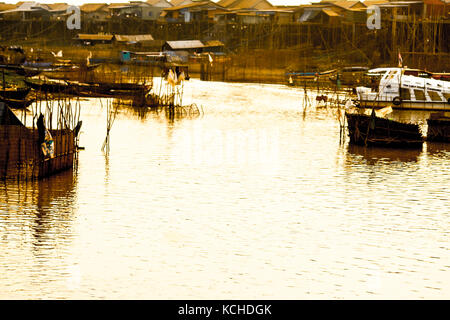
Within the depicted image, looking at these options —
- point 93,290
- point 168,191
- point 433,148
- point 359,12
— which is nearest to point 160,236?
point 93,290

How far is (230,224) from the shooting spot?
17.7 metres

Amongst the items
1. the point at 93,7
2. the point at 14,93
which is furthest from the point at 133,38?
the point at 14,93

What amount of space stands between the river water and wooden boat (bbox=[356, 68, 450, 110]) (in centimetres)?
1071

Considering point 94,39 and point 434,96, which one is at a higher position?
point 94,39

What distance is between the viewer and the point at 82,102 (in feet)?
153

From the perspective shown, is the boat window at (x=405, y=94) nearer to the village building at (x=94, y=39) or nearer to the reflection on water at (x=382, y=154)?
the reflection on water at (x=382, y=154)

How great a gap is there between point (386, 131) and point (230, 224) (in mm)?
12799

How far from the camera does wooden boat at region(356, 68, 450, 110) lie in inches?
1617

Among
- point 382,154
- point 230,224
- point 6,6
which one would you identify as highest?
point 6,6

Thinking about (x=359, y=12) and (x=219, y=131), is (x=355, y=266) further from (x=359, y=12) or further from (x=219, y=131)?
(x=359, y=12)

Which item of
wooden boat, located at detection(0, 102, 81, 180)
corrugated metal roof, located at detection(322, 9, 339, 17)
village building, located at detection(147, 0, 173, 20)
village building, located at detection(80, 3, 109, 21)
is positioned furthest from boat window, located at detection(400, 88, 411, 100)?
village building, located at detection(80, 3, 109, 21)

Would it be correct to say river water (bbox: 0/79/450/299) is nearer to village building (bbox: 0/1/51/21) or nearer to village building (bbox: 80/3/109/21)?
village building (bbox: 80/3/109/21)

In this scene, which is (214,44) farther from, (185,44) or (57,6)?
(57,6)
